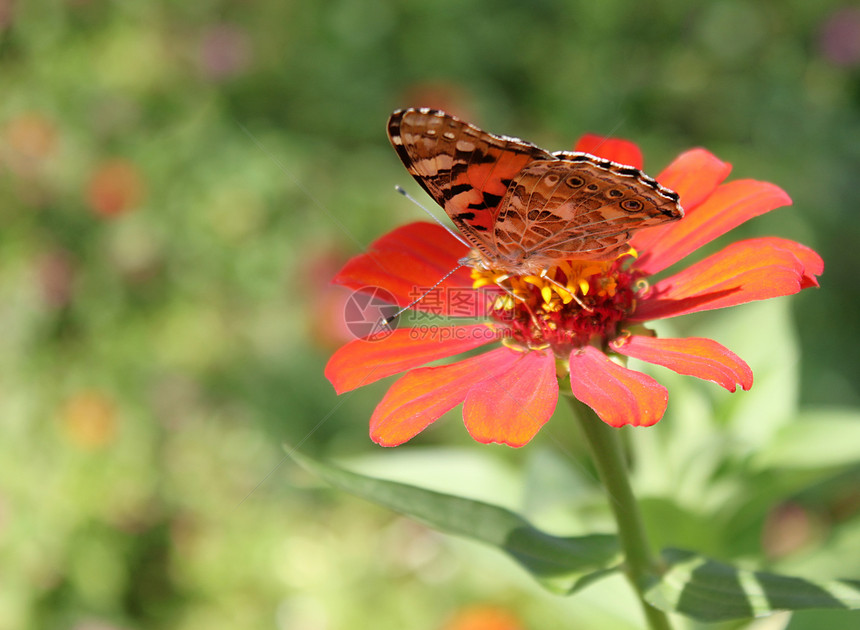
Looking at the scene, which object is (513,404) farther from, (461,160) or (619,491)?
(461,160)

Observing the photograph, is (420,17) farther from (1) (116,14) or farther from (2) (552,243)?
(2) (552,243)

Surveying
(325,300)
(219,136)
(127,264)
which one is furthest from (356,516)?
(219,136)

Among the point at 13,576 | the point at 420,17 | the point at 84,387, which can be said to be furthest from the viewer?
the point at 420,17

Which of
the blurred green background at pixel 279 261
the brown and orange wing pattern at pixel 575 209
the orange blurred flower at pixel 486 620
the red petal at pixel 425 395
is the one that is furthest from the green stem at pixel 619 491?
the orange blurred flower at pixel 486 620

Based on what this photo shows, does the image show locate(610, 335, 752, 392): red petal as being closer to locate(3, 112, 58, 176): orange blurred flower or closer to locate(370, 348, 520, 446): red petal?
locate(370, 348, 520, 446): red petal

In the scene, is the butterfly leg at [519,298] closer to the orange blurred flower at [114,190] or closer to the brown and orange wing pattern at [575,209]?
the brown and orange wing pattern at [575,209]

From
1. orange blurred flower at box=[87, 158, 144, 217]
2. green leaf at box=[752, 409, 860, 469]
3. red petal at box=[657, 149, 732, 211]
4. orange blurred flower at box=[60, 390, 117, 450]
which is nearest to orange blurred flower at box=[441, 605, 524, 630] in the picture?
green leaf at box=[752, 409, 860, 469]
